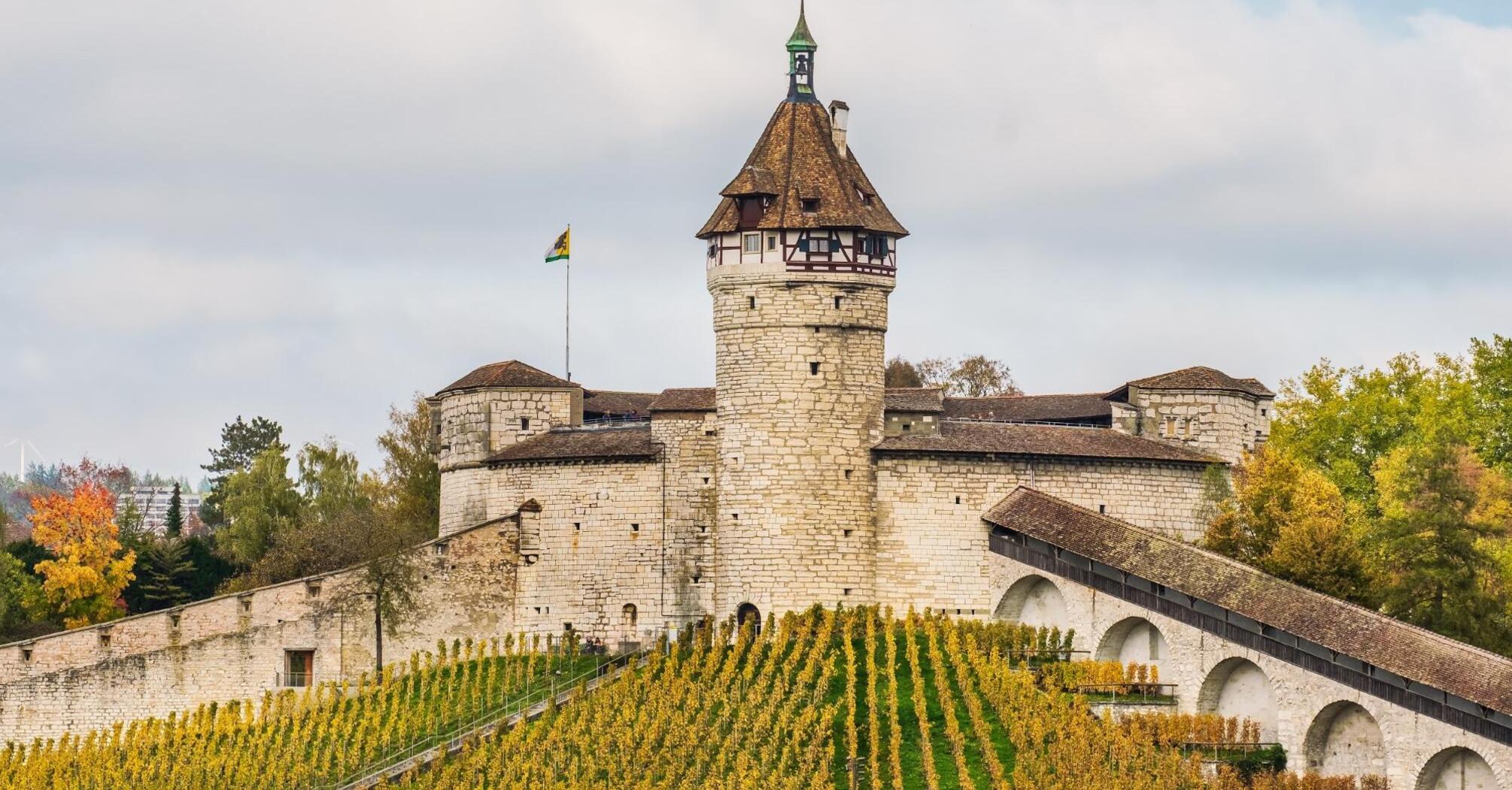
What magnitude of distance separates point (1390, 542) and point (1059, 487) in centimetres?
973

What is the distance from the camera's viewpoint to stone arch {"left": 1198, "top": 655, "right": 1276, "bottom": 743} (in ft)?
178

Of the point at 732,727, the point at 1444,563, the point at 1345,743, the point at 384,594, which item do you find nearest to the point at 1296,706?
the point at 1345,743

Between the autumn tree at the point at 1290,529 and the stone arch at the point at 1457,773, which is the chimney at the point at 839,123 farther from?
the stone arch at the point at 1457,773

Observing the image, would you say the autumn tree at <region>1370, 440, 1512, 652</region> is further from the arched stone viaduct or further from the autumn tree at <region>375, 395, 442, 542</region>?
the autumn tree at <region>375, 395, 442, 542</region>

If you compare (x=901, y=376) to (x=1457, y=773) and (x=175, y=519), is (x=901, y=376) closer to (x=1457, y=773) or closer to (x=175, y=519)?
(x=175, y=519)

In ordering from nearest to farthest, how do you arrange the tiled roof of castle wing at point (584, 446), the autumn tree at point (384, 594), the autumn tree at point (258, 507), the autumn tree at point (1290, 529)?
the autumn tree at point (1290, 529), the tiled roof of castle wing at point (584, 446), the autumn tree at point (384, 594), the autumn tree at point (258, 507)

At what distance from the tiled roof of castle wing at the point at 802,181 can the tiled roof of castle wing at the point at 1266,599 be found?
7.32 metres

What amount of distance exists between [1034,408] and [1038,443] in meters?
5.07

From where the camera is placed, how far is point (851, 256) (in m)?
64.8

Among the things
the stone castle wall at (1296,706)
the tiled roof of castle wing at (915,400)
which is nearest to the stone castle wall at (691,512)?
the tiled roof of castle wing at (915,400)

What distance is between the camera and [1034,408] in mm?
70750

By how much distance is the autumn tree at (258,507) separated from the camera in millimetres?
90625

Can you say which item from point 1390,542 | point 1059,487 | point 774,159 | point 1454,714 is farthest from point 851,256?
point 1454,714

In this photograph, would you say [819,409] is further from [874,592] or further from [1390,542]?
[1390,542]
